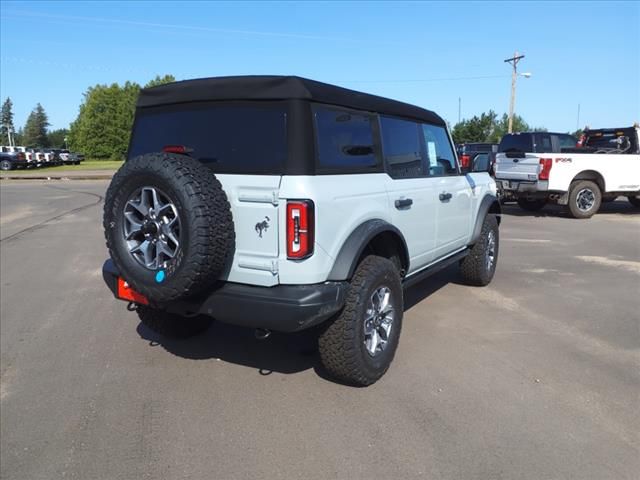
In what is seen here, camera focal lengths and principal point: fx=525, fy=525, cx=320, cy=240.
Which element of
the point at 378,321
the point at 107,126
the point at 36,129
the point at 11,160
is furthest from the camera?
the point at 36,129

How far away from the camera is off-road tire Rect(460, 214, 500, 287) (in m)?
5.92

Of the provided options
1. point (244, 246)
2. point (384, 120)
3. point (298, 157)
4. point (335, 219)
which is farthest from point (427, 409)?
point (384, 120)

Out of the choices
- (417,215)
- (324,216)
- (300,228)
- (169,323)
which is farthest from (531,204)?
(300,228)

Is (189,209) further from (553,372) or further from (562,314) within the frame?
(562,314)

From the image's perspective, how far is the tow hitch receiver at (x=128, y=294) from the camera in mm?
3523

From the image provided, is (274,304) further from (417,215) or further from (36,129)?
(36,129)

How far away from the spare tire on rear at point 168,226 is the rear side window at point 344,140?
27.7 inches

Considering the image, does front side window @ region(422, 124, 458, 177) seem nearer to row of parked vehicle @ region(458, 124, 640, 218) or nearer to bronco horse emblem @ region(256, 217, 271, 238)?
bronco horse emblem @ region(256, 217, 271, 238)

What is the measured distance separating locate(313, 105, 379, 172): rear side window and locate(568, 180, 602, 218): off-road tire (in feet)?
32.1

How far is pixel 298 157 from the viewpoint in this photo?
309cm

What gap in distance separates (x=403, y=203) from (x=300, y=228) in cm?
125

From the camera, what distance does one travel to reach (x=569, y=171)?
11.8 m

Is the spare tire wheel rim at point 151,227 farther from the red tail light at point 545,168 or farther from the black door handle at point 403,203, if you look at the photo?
the red tail light at point 545,168

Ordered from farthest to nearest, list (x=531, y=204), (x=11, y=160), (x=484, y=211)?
(x=11, y=160) → (x=531, y=204) → (x=484, y=211)
